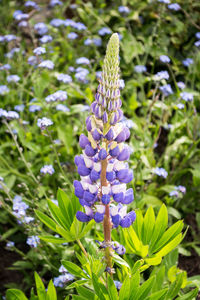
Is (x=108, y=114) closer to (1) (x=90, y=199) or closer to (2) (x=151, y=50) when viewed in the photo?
(1) (x=90, y=199)

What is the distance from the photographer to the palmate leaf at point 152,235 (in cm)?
179

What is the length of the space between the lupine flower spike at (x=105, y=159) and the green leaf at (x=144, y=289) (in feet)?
0.79

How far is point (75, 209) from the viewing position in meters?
1.92

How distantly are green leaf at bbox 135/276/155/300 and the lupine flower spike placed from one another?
9.5 inches

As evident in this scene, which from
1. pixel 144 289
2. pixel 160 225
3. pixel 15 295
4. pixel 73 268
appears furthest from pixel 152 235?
pixel 15 295

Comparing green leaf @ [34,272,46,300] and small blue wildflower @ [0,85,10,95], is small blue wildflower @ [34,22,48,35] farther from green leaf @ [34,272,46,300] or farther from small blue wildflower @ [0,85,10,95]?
green leaf @ [34,272,46,300]

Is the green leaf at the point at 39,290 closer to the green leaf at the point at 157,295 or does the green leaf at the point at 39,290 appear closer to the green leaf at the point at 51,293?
the green leaf at the point at 51,293

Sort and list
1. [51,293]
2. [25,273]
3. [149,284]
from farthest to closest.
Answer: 1. [25,273]
2. [51,293]
3. [149,284]

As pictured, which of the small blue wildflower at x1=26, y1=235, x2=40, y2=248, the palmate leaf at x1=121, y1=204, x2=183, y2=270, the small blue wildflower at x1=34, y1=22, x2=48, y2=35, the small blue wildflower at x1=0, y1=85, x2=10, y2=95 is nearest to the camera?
the palmate leaf at x1=121, y1=204, x2=183, y2=270

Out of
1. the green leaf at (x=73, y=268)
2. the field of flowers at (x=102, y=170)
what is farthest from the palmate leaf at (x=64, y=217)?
the green leaf at (x=73, y=268)

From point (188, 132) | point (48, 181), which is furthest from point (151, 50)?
point (48, 181)

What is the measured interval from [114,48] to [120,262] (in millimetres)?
973

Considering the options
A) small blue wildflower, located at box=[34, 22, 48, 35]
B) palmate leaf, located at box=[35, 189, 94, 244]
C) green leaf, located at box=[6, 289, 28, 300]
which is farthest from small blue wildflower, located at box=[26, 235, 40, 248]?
small blue wildflower, located at box=[34, 22, 48, 35]

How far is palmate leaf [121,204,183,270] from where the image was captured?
1794 mm
